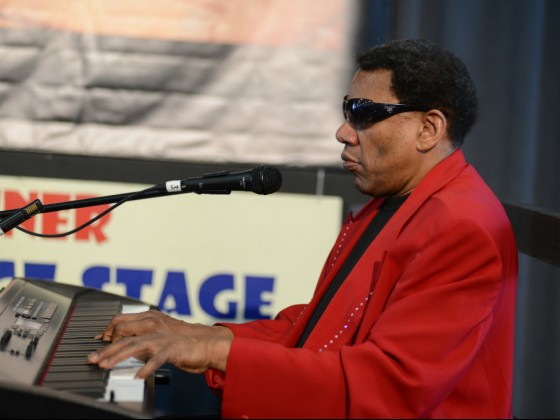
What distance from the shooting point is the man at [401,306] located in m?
1.89

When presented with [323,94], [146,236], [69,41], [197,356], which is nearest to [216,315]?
[146,236]

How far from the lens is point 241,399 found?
77.0 inches

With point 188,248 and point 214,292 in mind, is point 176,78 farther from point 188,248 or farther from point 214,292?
point 214,292

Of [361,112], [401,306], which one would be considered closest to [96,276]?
[361,112]

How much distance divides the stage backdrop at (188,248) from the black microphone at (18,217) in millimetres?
1875

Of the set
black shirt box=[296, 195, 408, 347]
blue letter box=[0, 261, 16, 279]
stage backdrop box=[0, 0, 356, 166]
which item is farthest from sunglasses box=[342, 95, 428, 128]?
blue letter box=[0, 261, 16, 279]

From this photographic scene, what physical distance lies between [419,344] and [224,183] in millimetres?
603

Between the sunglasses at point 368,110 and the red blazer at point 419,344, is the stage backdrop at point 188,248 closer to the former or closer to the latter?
the sunglasses at point 368,110

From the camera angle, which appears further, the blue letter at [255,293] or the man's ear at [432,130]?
the blue letter at [255,293]

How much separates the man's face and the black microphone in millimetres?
825

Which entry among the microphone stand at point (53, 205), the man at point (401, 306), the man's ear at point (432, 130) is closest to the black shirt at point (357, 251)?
the man at point (401, 306)

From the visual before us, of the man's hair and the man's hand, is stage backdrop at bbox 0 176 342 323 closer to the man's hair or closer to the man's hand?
the man's hair

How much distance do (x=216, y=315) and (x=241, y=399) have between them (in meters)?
2.11

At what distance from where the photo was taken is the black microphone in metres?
2.15
